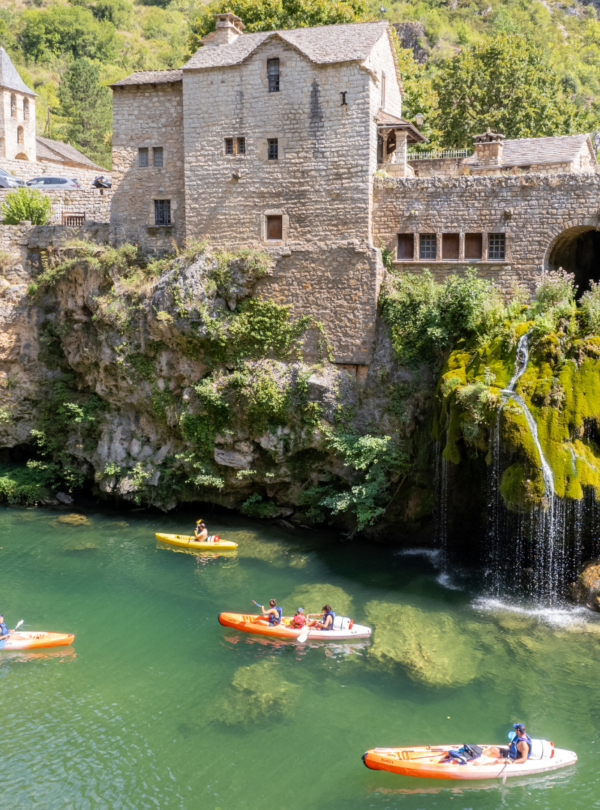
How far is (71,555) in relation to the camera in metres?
24.5

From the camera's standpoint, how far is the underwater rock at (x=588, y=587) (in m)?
19.1

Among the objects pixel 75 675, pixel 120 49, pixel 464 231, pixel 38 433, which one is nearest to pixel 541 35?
pixel 120 49

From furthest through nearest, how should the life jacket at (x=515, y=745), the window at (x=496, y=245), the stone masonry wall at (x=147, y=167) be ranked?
1. the stone masonry wall at (x=147, y=167)
2. the window at (x=496, y=245)
3. the life jacket at (x=515, y=745)

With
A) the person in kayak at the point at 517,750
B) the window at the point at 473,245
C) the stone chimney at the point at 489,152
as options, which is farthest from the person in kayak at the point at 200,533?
the stone chimney at the point at 489,152

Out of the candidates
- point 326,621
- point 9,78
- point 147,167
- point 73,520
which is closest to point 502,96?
point 147,167

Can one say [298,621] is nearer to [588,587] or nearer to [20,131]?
[588,587]

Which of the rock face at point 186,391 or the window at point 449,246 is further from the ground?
the window at point 449,246

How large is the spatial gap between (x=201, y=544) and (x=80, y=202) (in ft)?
53.8

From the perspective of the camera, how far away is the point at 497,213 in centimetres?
2408

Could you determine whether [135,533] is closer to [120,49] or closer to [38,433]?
[38,433]

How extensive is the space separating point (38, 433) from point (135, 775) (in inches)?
738

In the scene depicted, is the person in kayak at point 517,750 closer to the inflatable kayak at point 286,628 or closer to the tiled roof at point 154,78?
the inflatable kayak at point 286,628

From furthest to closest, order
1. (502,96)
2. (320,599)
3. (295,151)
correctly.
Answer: (502,96) < (295,151) < (320,599)

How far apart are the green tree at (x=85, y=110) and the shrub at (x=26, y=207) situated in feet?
129
